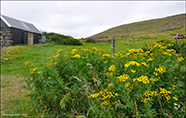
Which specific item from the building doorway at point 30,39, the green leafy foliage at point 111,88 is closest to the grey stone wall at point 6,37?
the building doorway at point 30,39

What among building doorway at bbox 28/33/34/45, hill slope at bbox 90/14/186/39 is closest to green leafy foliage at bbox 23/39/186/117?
building doorway at bbox 28/33/34/45

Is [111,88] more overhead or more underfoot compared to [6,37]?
more underfoot

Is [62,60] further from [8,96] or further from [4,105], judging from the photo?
[8,96]

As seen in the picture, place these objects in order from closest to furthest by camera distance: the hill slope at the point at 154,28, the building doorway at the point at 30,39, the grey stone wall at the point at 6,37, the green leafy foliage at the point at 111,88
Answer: the green leafy foliage at the point at 111,88
the grey stone wall at the point at 6,37
the building doorway at the point at 30,39
the hill slope at the point at 154,28

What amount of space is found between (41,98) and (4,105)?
5.20 ft

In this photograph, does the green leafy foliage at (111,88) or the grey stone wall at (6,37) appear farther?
the grey stone wall at (6,37)

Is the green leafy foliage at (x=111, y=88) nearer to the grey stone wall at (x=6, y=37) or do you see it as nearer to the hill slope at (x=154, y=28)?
the grey stone wall at (x=6, y=37)

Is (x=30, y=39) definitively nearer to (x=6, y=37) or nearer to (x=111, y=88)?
(x=6, y=37)

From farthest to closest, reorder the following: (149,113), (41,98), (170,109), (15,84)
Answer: (15,84) < (41,98) < (170,109) < (149,113)

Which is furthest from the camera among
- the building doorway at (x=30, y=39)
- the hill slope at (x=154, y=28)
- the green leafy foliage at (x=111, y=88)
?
the hill slope at (x=154, y=28)

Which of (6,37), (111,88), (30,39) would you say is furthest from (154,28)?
(111,88)

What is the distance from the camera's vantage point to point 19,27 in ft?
50.7

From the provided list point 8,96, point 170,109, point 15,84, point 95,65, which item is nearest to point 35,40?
point 15,84

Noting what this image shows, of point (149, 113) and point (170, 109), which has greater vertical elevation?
point (149, 113)
